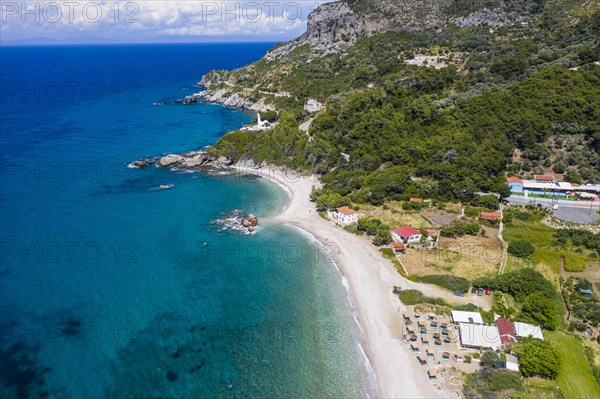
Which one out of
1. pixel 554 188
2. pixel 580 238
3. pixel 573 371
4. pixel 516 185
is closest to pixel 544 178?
pixel 554 188

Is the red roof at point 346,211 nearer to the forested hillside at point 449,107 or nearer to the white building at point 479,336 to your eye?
the forested hillside at point 449,107

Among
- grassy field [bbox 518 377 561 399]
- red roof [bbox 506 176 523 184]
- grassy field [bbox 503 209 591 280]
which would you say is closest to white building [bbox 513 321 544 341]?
grassy field [bbox 518 377 561 399]

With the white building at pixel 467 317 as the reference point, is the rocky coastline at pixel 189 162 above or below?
above

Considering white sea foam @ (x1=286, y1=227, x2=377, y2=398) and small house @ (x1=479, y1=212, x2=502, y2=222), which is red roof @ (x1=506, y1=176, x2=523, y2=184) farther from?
white sea foam @ (x1=286, y1=227, x2=377, y2=398)

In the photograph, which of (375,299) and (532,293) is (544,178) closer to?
(532,293)

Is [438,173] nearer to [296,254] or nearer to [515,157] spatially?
[515,157]

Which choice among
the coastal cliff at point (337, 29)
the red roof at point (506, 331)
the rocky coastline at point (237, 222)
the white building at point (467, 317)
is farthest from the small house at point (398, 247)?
the coastal cliff at point (337, 29)

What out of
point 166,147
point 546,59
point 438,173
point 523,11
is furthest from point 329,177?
point 523,11
